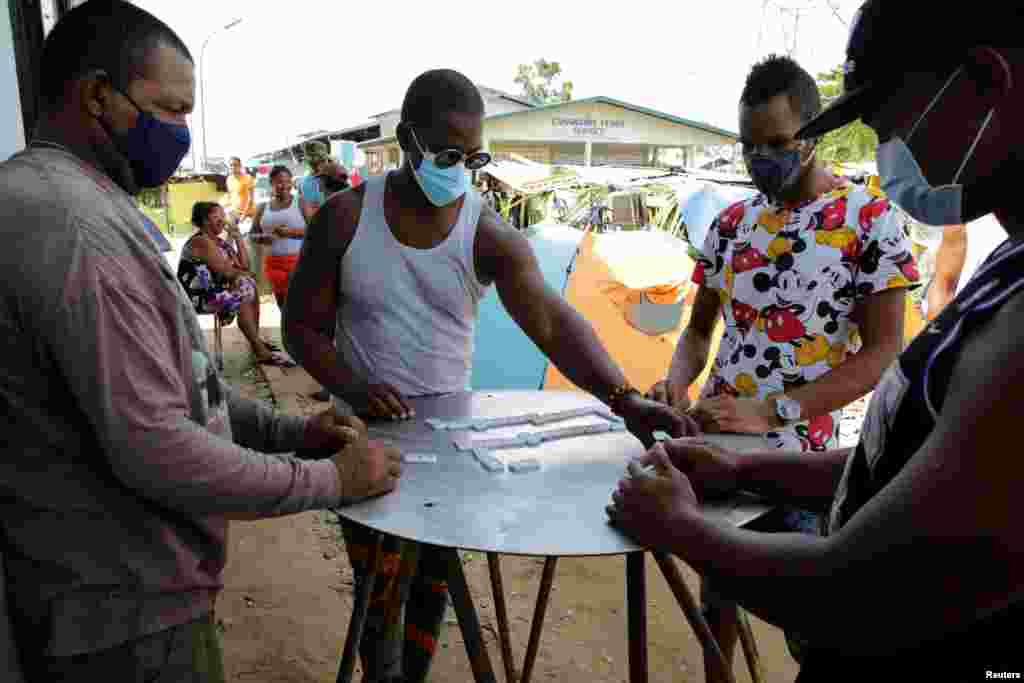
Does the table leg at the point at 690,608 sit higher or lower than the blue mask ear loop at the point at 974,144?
lower

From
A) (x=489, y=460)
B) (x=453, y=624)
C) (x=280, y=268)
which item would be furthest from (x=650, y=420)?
(x=280, y=268)

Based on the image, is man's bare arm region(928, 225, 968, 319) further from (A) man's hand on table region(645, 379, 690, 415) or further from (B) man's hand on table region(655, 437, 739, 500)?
(B) man's hand on table region(655, 437, 739, 500)

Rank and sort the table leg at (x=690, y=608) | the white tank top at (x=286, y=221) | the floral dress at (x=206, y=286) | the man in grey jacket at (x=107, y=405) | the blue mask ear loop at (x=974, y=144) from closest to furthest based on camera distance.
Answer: the blue mask ear loop at (x=974, y=144) < the man in grey jacket at (x=107, y=405) < the table leg at (x=690, y=608) < the floral dress at (x=206, y=286) < the white tank top at (x=286, y=221)

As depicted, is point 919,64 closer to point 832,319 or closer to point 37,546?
Answer: point 832,319

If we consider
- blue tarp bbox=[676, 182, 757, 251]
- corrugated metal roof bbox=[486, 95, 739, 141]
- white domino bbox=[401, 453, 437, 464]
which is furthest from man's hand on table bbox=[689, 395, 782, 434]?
corrugated metal roof bbox=[486, 95, 739, 141]

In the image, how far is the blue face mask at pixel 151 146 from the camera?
4.34ft

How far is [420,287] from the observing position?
7.44 feet

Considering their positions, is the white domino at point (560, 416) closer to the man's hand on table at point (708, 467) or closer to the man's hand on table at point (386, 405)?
the man's hand on table at point (386, 405)

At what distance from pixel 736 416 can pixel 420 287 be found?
3.44ft

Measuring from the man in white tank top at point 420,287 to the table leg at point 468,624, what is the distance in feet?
1.83

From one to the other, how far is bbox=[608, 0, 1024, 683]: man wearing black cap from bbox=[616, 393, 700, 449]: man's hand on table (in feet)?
2.72

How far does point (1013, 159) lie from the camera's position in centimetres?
85

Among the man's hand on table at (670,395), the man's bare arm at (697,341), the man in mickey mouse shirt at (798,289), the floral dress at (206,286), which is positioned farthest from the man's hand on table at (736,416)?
the floral dress at (206,286)

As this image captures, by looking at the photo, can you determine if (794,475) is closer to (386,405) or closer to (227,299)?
(386,405)
